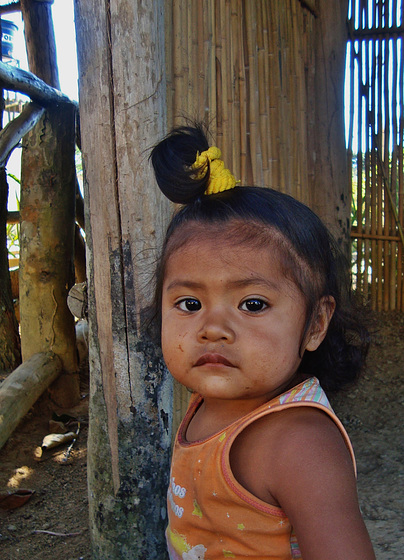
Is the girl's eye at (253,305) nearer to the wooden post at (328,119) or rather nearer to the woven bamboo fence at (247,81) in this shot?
the woven bamboo fence at (247,81)

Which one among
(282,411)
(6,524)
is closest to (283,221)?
(282,411)

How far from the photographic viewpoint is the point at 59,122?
3.41m

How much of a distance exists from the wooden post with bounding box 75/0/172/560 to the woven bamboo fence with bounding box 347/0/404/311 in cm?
307

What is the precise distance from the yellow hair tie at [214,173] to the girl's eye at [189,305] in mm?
246

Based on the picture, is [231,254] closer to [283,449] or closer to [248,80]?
[283,449]

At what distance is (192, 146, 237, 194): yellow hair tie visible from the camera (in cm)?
128

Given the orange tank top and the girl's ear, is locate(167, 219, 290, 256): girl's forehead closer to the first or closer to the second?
the girl's ear

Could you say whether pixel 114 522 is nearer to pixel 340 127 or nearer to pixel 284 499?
pixel 284 499

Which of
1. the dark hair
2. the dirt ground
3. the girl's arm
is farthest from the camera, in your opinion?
the dirt ground

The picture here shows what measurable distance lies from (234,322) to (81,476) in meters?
2.19

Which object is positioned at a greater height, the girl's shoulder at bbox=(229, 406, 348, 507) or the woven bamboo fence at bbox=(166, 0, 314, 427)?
the woven bamboo fence at bbox=(166, 0, 314, 427)

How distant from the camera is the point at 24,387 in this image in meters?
3.19

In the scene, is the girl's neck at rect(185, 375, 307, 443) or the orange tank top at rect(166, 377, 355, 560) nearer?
the orange tank top at rect(166, 377, 355, 560)

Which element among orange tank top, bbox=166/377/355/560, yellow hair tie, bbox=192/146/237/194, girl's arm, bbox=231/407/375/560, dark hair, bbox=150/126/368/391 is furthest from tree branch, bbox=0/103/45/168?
girl's arm, bbox=231/407/375/560
